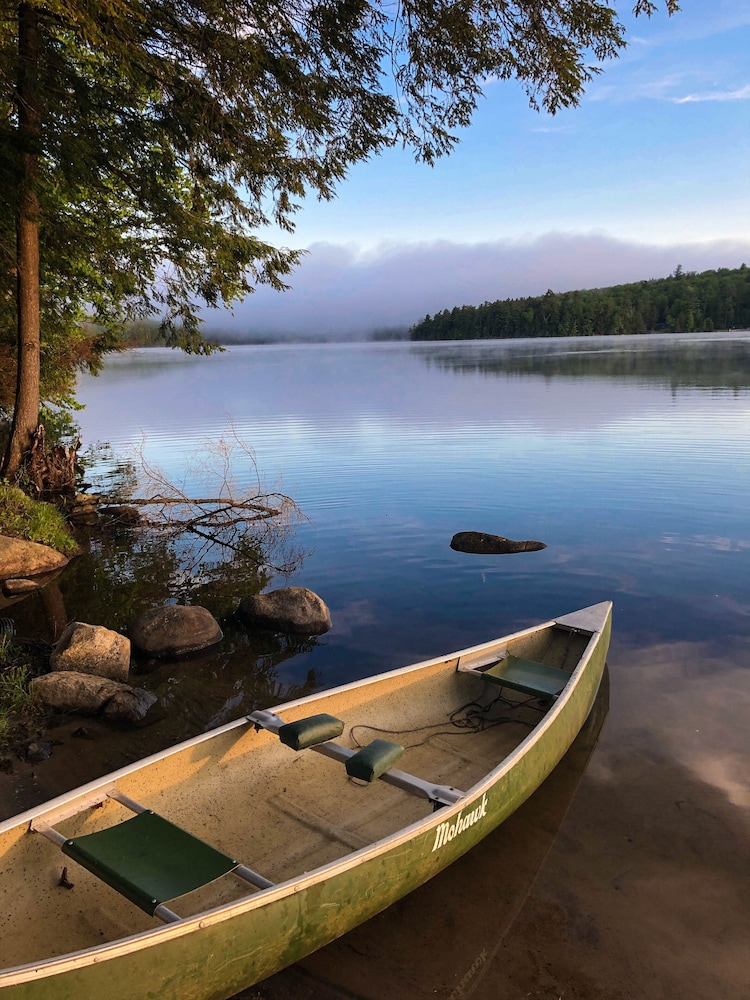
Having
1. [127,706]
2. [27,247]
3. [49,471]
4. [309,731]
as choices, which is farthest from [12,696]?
[27,247]

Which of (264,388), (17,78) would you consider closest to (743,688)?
(17,78)

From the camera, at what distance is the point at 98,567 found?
14070mm

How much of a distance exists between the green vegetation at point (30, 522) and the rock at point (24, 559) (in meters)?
0.26

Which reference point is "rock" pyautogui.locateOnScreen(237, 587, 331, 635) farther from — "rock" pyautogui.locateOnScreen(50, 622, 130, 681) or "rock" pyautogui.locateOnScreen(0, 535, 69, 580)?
"rock" pyautogui.locateOnScreen(0, 535, 69, 580)

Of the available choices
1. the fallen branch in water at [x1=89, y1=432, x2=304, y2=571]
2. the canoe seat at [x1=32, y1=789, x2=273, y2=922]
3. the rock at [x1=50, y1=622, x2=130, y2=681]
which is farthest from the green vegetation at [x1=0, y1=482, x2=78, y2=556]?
the canoe seat at [x1=32, y1=789, x2=273, y2=922]

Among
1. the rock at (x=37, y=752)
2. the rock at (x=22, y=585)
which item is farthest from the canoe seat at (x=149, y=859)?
the rock at (x=22, y=585)

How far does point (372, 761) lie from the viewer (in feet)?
18.0

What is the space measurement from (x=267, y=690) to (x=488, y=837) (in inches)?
148

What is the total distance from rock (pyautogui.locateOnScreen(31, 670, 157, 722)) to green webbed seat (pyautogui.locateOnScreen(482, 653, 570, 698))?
410 centimetres

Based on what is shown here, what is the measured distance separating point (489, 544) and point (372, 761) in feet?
30.1

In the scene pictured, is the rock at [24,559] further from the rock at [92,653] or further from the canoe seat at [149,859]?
the canoe seat at [149,859]

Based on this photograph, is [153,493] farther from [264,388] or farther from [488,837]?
[264,388]

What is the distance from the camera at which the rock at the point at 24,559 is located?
42.6 feet

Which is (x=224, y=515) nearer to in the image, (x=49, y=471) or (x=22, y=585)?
(x=49, y=471)
